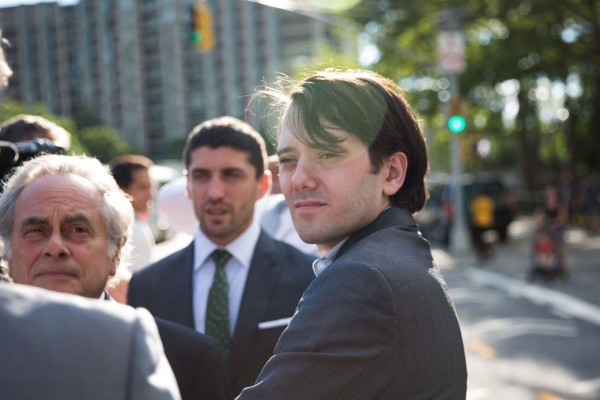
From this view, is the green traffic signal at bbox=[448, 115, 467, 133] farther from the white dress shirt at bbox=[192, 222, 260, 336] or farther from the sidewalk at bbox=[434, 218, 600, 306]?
the white dress shirt at bbox=[192, 222, 260, 336]

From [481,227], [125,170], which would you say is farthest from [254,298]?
[481,227]

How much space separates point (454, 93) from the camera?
19000 mm

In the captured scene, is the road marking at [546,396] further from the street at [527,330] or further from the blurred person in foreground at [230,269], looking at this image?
the blurred person in foreground at [230,269]

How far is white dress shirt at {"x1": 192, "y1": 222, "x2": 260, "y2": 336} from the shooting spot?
10.9 feet

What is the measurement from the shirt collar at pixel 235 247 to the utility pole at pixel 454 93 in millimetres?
14268

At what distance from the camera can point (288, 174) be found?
2.26 m

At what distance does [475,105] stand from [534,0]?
15.5 feet

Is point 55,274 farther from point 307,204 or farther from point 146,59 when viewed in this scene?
point 146,59

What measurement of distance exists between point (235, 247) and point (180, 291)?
35 centimetres

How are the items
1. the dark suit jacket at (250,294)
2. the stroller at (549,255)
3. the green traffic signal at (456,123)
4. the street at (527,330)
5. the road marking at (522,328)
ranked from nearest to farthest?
1. the dark suit jacket at (250,294)
2. the street at (527,330)
3. the road marking at (522,328)
4. the stroller at (549,255)
5. the green traffic signal at (456,123)

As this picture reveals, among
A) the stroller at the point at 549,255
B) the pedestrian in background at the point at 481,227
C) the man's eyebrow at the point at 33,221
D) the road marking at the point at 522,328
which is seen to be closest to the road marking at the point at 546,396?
the road marking at the point at 522,328

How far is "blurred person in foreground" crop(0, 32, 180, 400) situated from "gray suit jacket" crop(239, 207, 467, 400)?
580mm

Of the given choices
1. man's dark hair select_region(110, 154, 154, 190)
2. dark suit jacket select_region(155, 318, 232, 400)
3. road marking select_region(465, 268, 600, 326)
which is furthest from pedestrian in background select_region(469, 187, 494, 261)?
dark suit jacket select_region(155, 318, 232, 400)

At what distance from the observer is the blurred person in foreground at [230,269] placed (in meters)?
3.18
